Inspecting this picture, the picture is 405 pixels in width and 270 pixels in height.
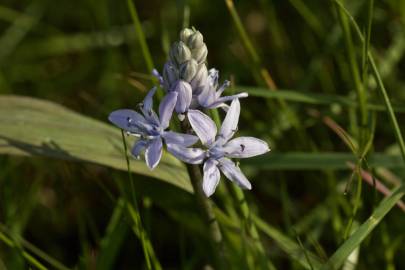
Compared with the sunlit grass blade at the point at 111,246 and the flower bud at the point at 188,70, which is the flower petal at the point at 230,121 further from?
the sunlit grass blade at the point at 111,246

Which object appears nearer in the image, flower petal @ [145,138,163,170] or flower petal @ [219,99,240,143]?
flower petal @ [145,138,163,170]

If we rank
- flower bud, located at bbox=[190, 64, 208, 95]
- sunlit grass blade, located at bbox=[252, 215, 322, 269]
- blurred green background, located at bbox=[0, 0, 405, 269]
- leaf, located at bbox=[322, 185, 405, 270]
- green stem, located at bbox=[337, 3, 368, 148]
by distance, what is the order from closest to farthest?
leaf, located at bbox=[322, 185, 405, 270] < flower bud, located at bbox=[190, 64, 208, 95] < sunlit grass blade, located at bbox=[252, 215, 322, 269] < green stem, located at bbox=[337, 3, 368, 148] < blurred green background, located at bbox=[0, 0, 405, 269]

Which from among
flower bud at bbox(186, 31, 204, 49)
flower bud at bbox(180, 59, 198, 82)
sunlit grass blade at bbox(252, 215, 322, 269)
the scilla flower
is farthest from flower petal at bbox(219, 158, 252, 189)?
sunlit grass blade at bbox(252, 215, 322, 269)

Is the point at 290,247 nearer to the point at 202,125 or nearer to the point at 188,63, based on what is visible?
the point at 202,125

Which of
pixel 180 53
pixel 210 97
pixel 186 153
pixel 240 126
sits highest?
pixel 240 126

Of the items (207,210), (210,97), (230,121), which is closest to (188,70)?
(210,97)

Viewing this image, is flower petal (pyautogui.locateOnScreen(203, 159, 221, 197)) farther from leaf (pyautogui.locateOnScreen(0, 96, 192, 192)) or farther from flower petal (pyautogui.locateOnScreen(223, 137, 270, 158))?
leaf (pyautogui.locateOnScreen(0, 96, 192, 192))

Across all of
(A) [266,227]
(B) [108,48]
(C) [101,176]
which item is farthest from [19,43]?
(A) [266,227]

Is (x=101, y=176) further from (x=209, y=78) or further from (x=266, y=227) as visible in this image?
(x=209, y=78)
